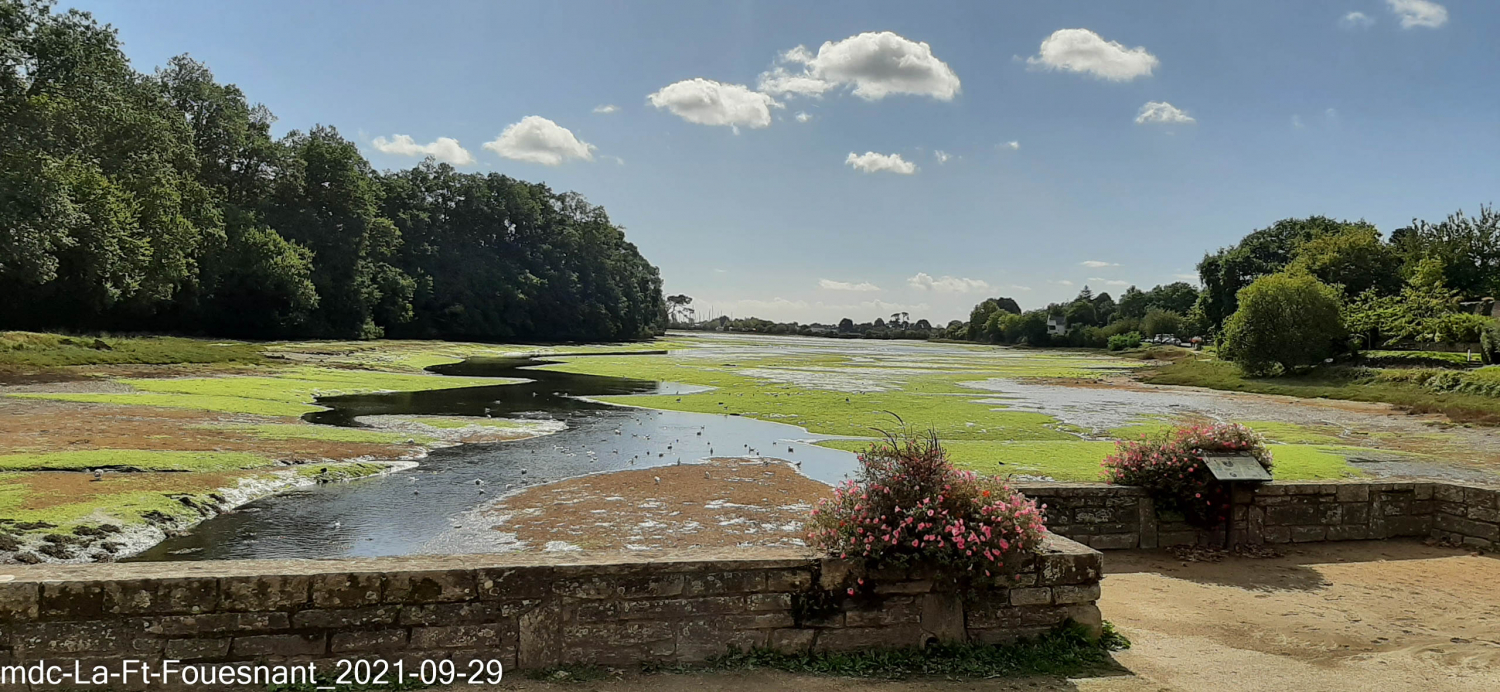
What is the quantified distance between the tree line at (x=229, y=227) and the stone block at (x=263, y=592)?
37.7m

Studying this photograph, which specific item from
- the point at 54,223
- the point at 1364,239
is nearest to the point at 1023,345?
the point at 1364,239

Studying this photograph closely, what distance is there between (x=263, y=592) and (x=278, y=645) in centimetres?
33

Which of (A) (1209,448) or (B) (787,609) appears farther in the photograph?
(A) (1209,448)

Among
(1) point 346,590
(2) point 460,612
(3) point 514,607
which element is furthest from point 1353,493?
(1) point 346,590

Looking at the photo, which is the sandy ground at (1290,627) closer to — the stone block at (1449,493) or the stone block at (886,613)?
the stone block at (886,613)

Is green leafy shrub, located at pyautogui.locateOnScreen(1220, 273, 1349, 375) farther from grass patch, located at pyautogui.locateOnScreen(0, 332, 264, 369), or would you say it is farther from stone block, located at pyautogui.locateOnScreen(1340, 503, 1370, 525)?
grass patch, located at pyautogui.locateOnScreen(0, 332, 264, 369)

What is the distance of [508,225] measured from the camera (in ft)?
327

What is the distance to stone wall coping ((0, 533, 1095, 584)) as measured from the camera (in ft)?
14.6

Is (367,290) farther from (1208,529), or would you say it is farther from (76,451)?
(1208,529)

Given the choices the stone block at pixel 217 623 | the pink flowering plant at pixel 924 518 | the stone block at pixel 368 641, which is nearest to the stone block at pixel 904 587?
the pink flowering plant at pixel 924 518

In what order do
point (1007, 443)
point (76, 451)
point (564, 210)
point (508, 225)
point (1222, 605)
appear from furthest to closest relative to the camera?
1. point (564, 210)
2. point (508, 225)
3. point (1007, 443)
4. point (76, 451)
5. point (1222, 605)

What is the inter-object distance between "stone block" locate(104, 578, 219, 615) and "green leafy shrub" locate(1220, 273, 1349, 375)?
53015 mm

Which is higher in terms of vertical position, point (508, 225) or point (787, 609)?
point (508, 225)

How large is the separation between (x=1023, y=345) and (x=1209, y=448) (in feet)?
480
